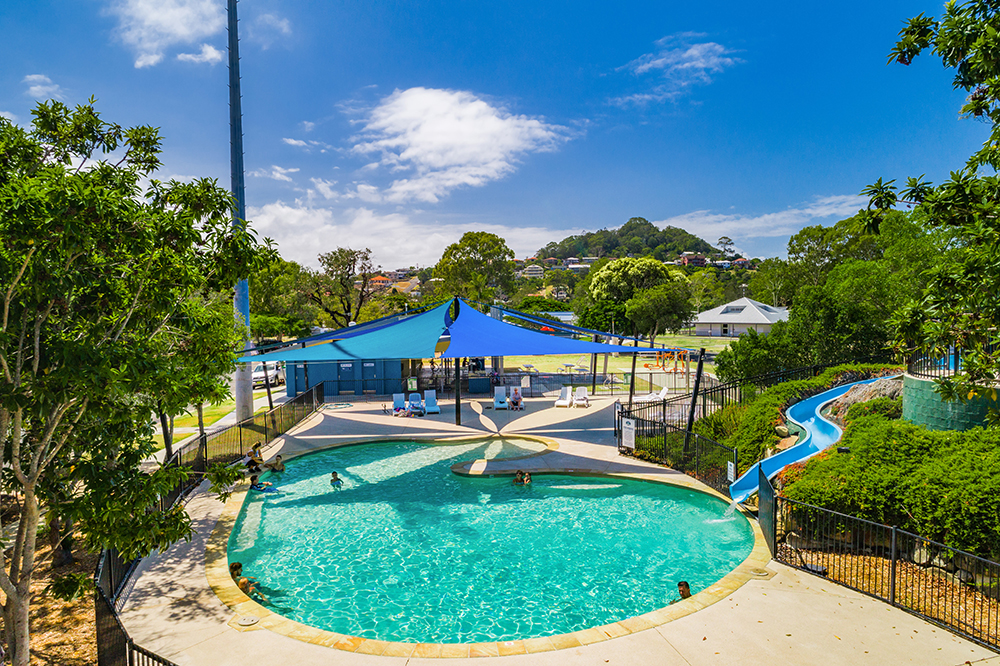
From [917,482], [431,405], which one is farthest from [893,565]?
[431,405]

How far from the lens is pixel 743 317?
58.2m

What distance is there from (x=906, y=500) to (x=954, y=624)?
6.53 feet

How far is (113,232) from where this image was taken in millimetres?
4520

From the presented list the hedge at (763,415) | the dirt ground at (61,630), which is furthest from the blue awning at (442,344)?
the dirt ground at (61,630)

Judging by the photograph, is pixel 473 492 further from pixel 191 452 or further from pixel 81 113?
pixel 81 113

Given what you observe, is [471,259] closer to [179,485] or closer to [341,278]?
[341,278]

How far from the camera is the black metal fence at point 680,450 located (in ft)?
41.3

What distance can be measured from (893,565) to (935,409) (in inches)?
223

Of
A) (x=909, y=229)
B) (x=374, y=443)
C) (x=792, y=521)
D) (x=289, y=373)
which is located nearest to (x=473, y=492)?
(x=374, y=443)

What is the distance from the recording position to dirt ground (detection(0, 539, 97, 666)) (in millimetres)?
6509

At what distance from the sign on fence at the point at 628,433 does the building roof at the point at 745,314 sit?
149 feet

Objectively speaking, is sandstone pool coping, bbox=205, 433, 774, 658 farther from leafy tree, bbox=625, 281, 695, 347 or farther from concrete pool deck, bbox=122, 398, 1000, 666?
leafy tree, bbox=625, 281, 695, 347

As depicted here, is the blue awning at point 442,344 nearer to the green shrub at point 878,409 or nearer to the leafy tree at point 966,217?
the green shrub at point 878,409

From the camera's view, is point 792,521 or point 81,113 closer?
point 81,113
